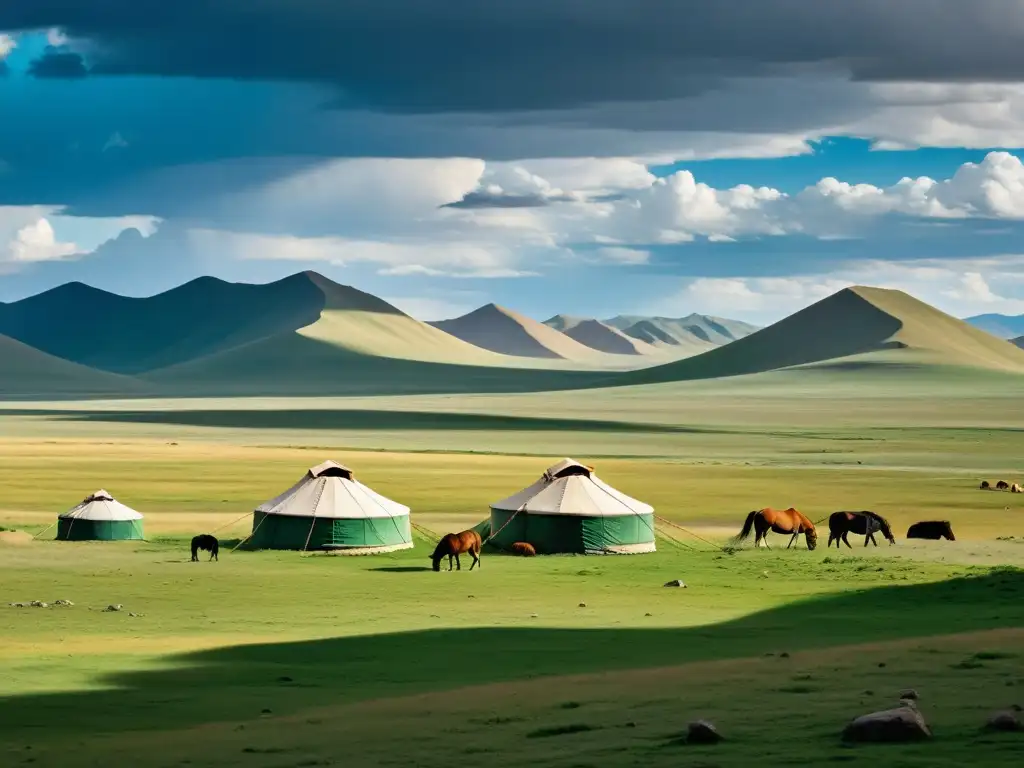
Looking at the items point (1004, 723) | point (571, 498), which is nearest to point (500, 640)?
point (1004, 723)

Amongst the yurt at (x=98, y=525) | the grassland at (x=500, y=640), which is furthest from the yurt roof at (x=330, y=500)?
the yurt at (x=98, y=525)

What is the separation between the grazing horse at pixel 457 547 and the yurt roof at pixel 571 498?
4373mm

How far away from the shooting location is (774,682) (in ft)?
62.7

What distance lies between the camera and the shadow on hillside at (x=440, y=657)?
61.7ft

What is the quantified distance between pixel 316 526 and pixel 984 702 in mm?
26006

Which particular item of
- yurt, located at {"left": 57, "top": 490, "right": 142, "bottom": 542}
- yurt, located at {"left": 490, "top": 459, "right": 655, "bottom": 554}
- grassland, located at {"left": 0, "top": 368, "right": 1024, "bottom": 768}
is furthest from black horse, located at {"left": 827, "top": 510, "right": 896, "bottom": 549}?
yurt, located at {"left": 57, "top": 490, "right": 142, "bottom": 542}

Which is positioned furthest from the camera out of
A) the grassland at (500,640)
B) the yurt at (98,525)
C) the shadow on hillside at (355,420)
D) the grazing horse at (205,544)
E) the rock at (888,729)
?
the shadow on hillside at (355,420)

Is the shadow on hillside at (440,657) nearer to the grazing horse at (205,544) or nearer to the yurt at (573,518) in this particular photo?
the grazing horse at (205,544)

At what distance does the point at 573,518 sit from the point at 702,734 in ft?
85.5

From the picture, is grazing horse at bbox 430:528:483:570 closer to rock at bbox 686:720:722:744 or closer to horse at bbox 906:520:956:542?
horse at bbox 906:520:956:542

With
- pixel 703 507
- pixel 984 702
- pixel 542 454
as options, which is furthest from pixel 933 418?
pixel 984 702

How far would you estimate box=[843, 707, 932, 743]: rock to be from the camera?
544 inches

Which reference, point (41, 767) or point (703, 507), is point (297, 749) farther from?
point (703, 507)

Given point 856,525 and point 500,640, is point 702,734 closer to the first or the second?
point 500,640
